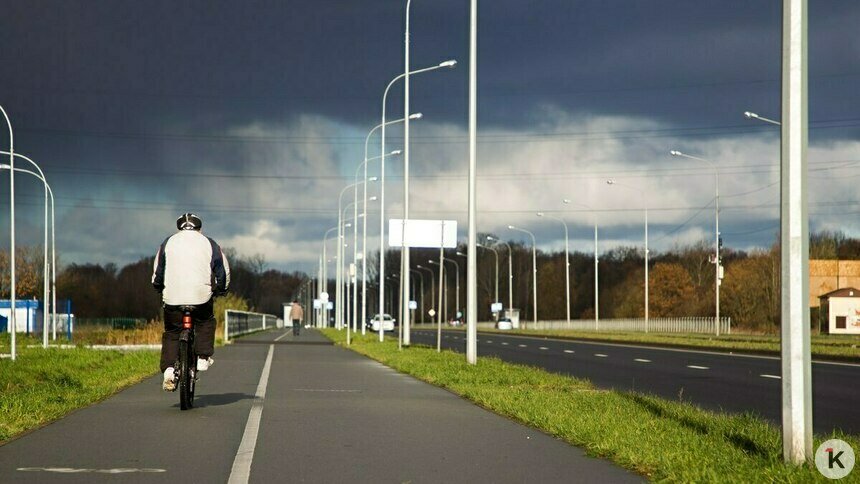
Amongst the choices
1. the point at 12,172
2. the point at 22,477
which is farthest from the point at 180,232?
the point at 12,172

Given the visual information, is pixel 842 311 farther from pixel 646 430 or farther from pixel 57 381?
pixel 646 430

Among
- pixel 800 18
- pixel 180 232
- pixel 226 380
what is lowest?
pixel 226 380

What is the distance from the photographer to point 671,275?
5207 inches

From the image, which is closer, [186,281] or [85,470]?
[85,470]

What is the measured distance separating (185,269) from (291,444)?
3361 mm

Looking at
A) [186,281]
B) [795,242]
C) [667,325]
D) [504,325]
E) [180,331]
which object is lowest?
[504,325]

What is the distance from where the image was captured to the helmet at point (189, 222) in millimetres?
13195

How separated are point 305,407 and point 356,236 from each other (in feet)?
181

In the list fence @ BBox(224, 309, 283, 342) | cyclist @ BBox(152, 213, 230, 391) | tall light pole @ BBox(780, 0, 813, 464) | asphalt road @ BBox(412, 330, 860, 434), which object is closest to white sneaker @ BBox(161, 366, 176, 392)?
cyclist @ BBox(152, 213, 230, 391)

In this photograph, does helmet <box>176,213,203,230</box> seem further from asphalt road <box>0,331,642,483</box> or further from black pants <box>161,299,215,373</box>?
asphalt road <box>0,331,642,483</box>

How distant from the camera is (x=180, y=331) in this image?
1305cm

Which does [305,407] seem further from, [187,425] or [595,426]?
[595,426]

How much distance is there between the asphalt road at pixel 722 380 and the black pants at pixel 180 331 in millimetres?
5542

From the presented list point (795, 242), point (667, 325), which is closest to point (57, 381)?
point (795, 242)
